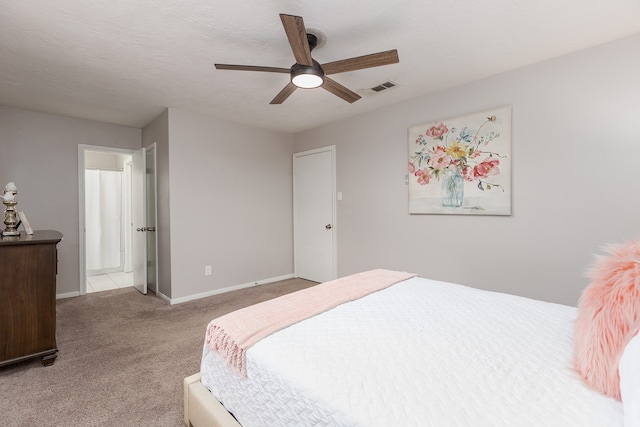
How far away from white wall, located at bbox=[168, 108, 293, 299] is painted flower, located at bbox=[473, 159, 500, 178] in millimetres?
2779

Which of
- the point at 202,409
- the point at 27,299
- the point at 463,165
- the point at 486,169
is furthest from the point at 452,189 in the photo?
the point at 27,299

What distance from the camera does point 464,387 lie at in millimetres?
930

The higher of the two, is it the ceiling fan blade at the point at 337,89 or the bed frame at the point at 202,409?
the ceiling fan blade at the point at 337,89

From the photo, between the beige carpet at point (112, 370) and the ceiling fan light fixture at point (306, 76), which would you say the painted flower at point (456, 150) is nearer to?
the ceiling fan light fixture at point (306, 76)

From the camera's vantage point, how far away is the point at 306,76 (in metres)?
2.02

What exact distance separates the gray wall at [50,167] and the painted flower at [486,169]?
4.76 meters

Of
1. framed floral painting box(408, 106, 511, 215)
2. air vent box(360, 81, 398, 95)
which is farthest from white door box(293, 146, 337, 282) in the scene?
framed floral painting box(408, 106, 511, 215)

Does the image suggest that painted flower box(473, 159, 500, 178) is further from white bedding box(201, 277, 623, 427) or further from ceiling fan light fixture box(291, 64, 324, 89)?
ceiling fan light fixture box(291, 64, 324, 89)

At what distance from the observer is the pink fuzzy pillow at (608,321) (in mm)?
884

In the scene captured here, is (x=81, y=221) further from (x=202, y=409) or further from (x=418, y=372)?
(x=418, y=372)

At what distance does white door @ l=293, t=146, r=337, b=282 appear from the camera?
14.0 feet

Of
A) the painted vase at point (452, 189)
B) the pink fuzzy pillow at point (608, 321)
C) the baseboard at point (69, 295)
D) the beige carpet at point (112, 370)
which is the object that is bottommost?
the beige carpet at point (112, 370)

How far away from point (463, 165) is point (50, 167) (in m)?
4.95

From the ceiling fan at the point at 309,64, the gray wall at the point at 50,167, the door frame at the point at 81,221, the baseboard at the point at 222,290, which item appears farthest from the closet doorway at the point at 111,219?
the ceiling fan at the point at 309,64
